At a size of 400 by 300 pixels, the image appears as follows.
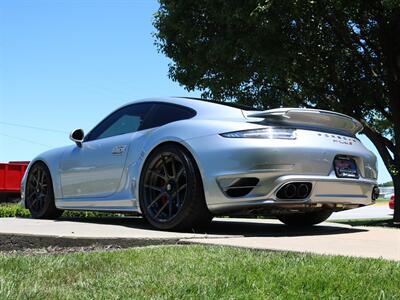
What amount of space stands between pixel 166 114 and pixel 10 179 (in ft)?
53.8

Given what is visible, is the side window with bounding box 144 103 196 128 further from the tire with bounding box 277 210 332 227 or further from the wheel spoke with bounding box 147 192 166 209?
the tire with bounding box 277 210 332 227

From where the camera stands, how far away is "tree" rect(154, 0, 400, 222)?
532 inches

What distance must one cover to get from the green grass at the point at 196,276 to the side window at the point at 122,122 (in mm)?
2633

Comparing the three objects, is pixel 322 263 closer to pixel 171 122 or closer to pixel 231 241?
pixel 231 241

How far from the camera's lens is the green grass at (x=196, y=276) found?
106 inches

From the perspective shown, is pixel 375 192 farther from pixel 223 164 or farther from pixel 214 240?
pixel 214 240

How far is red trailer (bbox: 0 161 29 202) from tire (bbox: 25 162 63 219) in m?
13.6

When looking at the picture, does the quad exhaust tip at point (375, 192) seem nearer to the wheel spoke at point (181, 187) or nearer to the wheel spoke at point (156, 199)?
the wheel spoke at point (181, 187)

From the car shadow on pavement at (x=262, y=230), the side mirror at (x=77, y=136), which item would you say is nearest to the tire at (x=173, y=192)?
the car shadow on pavement at (x=262, y=230)

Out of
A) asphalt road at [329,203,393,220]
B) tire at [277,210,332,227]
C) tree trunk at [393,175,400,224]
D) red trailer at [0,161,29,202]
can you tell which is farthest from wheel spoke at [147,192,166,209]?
asphalt road at [329,203,393,220]

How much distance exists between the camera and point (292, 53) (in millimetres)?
14375

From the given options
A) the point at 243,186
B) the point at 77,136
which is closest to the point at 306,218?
the point at 243,186

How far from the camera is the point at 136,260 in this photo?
3.51 metres

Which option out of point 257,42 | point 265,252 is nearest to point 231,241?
point 265,252
